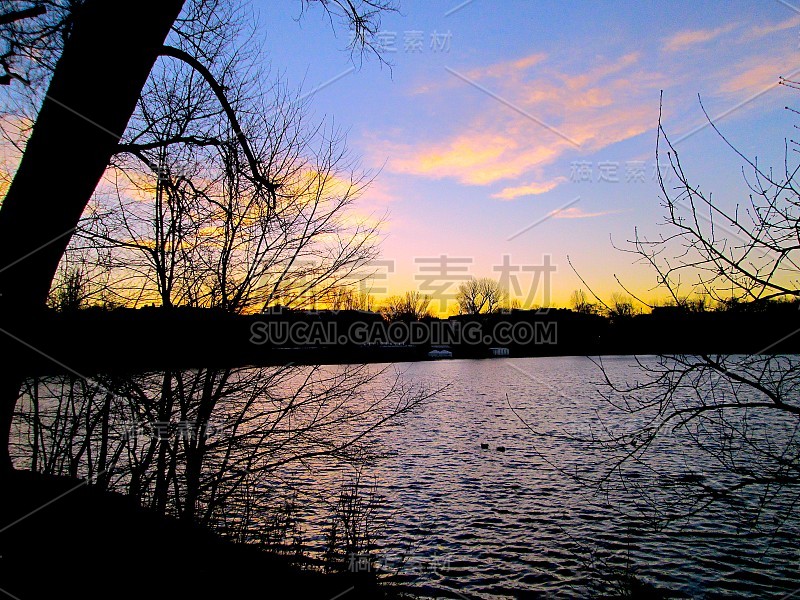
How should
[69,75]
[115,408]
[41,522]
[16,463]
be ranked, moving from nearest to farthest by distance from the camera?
1. [69,75]
2. [41,522]
3. [115,408]
4. [16,463]

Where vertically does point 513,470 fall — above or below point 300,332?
below

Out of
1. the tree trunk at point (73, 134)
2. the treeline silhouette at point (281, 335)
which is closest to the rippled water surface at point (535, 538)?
the treeline silhouette at point (281, 335)

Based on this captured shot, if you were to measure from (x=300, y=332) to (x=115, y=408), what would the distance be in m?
2.13

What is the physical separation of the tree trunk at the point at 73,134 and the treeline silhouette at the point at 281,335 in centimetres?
38

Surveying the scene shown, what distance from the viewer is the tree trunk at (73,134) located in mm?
3271

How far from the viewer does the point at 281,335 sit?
21.3ft

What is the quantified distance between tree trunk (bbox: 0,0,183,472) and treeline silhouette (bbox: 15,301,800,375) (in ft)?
1.24

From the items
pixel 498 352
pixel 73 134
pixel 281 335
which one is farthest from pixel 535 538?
pixel 498 352

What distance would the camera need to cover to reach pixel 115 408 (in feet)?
20.1

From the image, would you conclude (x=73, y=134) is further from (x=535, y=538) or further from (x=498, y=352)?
(x=498, y=352)

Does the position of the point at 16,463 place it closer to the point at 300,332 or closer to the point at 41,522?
the point at 41,522

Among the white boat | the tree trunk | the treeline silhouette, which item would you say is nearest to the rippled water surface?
the treeline silhouette

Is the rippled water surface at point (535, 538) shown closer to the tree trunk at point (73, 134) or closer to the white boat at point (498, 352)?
the tree trunk at point (73, 134)

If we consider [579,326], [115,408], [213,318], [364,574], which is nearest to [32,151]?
[213,318]
